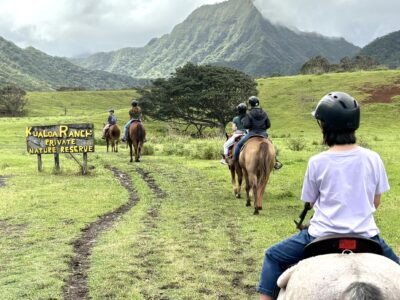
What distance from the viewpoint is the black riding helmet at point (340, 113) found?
396 centimetres

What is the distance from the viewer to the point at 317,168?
405 centimetres

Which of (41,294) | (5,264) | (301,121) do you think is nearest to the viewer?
(41,294)

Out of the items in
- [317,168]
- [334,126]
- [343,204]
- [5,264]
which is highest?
[334,126]

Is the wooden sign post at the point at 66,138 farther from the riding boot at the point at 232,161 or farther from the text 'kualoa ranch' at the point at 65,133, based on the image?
the riding boot at the point at 232,161

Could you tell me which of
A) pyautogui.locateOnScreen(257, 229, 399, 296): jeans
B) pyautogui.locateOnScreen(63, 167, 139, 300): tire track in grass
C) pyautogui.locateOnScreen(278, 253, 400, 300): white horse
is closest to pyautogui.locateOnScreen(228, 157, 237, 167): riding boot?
pyautogui.locateOnScreen(63, 167, 139, 300): tire track in grass

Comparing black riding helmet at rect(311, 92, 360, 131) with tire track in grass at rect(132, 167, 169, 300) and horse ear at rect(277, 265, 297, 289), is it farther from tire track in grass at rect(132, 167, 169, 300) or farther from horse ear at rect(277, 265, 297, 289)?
tire track in grass at rect(132, 167, 169, 300)

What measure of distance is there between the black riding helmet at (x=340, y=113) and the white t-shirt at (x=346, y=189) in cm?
21

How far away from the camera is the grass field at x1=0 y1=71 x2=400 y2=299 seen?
7.00 metres

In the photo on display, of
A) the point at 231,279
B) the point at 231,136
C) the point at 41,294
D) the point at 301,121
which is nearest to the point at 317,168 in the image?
the point at 231,279

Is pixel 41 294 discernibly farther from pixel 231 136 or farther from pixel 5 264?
pixel 231 136

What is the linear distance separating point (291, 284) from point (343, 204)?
81cm

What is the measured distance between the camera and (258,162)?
443 inches

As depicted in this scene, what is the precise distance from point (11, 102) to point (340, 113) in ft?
250

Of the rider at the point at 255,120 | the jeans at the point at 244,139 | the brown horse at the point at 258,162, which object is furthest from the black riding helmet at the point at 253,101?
the brown horse at the point at 258,162
